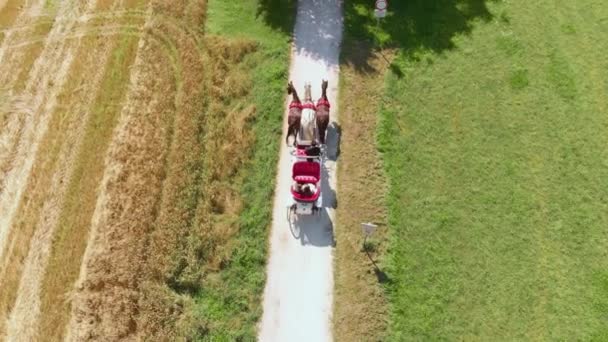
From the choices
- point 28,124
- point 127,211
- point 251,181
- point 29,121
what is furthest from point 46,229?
point 251,181

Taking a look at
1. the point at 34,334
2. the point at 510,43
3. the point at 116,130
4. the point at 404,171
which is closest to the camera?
the point at 34,334

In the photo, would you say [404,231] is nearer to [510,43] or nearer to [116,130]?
[510,43]

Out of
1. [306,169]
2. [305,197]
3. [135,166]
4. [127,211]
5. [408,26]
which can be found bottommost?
[127,211]

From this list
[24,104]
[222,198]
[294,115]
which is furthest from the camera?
[24,104]

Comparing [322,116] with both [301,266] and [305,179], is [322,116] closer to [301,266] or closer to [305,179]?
[305,179]

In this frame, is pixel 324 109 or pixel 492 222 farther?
pixel 324 109

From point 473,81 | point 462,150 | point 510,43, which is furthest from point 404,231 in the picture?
point 510,43

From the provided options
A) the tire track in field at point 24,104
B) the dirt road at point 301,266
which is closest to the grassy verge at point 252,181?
Answer: the dirt road at point 301,266
